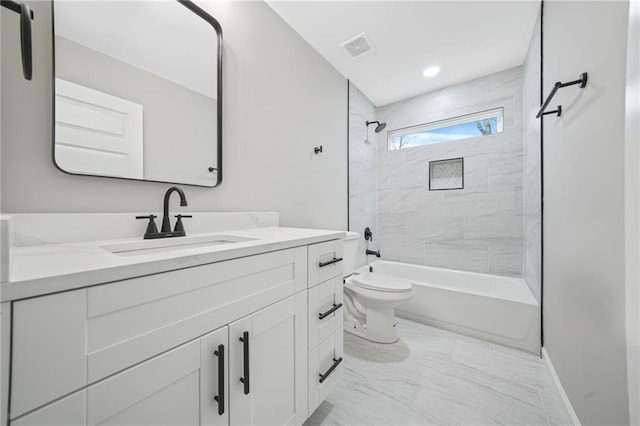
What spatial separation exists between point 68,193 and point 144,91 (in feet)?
1.70

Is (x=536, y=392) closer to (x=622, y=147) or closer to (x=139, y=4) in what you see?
(x=622, y=147)

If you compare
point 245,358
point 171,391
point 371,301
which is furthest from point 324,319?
point 371,301

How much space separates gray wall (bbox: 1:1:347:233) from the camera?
2.61 ft

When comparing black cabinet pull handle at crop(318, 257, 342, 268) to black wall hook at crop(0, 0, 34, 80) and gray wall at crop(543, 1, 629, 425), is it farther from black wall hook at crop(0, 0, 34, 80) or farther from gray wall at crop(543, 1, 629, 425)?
black wall hook at crop(0, 0, 34, 80)

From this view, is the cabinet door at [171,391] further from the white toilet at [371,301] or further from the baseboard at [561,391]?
the baseboard at [561,391]

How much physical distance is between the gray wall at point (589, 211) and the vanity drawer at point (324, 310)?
0.96 m

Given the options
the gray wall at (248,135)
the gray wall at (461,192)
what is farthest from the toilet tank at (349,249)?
the gray wall at (461,192)

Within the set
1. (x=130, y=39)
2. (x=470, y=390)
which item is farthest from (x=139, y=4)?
(x=470, y=390)

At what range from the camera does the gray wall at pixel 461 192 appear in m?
2.36

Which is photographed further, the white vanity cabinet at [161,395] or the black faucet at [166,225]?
the black faucet at [166,225]

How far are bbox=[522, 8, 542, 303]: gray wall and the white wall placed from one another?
1.16 meters

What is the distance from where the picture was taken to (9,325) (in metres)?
0.38

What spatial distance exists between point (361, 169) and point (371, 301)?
1.52 m

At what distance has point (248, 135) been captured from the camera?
1487 millimetres
